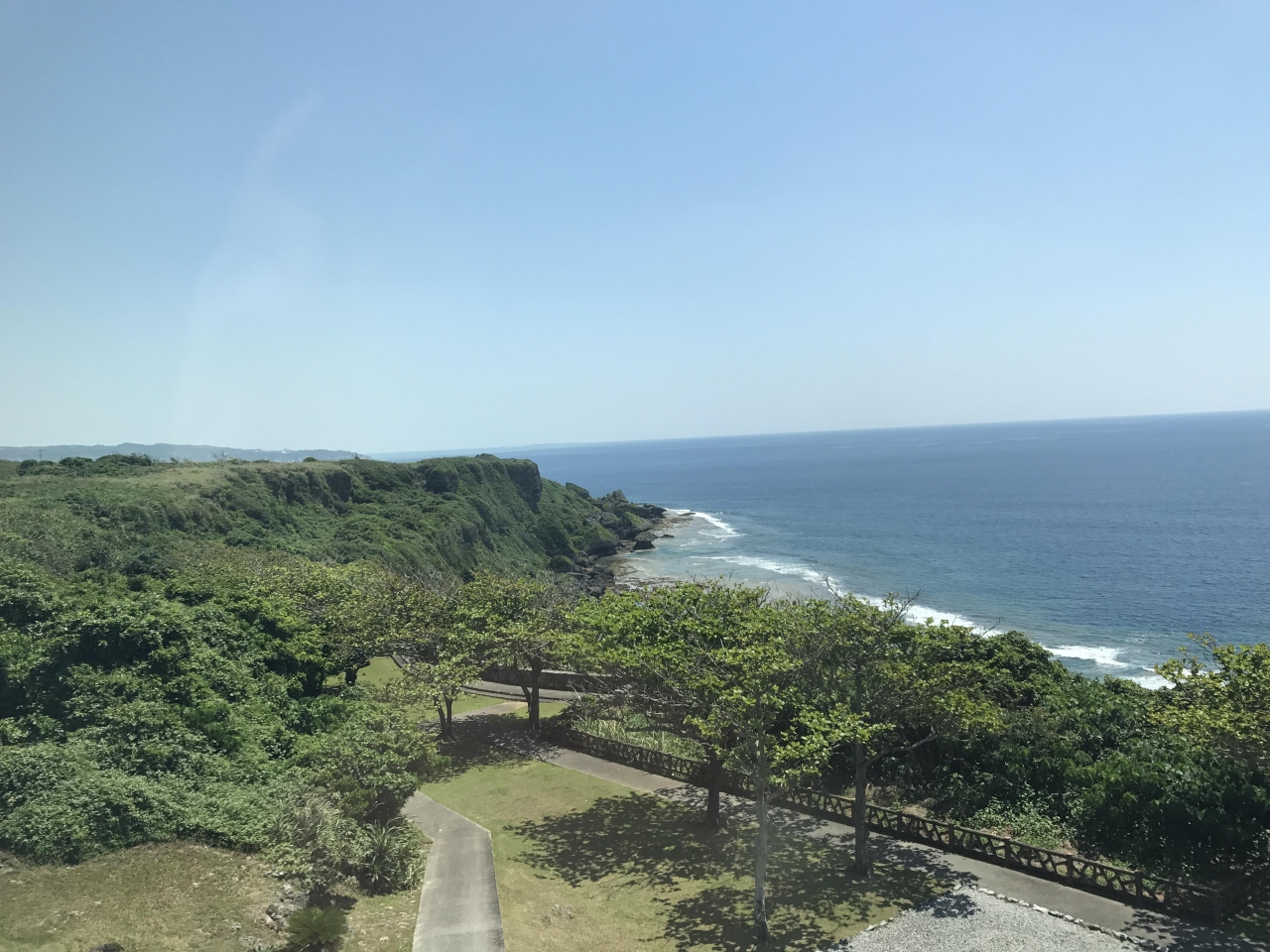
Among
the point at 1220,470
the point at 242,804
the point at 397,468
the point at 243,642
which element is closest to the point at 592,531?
the point at 397,468

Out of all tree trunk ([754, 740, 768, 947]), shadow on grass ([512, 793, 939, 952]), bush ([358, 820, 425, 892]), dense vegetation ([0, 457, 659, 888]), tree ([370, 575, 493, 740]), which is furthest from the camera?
tree ([370, 575, 493, 740])

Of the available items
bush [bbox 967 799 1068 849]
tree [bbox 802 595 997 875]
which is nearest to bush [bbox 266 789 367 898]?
tree [bbox 802 595 997 875]

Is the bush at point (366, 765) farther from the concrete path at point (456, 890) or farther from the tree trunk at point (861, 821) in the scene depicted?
the tree trunk at point (861, 821)

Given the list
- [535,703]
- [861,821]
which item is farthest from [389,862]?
[535,703]

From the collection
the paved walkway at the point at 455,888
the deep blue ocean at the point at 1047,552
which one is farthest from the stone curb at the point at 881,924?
the deep blue ocean at the point at 1047,552

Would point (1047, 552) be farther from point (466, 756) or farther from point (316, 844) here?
point (316, 844)

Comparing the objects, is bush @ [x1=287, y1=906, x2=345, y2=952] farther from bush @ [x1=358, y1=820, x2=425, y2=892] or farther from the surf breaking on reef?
the surf breaking on reef
